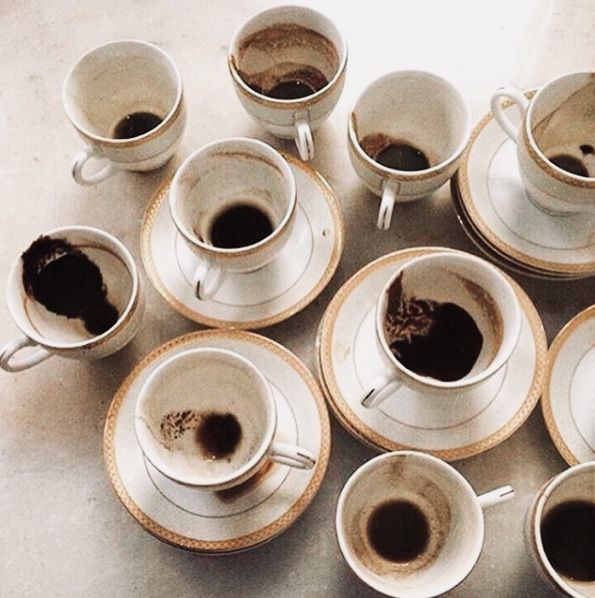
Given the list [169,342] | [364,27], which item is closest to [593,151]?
[364,27]

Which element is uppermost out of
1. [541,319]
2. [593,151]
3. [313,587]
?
[593,151]

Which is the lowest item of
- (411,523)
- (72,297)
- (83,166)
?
(411,523)

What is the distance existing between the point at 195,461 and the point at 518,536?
39cm

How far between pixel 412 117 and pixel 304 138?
16cm

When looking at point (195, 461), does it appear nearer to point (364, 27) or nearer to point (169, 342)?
point (169, 342)

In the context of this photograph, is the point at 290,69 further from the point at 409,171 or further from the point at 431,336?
the point at 431,336

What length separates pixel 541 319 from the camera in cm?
105

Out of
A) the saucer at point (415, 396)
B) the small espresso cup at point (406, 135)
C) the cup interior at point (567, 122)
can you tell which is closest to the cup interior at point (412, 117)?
the small espresso cup at point (406, 135)

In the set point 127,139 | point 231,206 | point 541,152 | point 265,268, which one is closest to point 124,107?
point 127,139

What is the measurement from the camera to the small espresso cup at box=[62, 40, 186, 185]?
1044 mm

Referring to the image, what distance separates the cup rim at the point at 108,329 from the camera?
0.95m

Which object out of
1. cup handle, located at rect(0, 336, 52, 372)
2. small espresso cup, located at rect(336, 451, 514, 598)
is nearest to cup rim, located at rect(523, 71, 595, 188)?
small espresso cup, located at rect(336, 451, 514, 598)

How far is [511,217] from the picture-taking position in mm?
1037

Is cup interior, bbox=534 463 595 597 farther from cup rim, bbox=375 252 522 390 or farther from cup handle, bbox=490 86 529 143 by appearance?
cup handle, bbox=490 86 529 143
